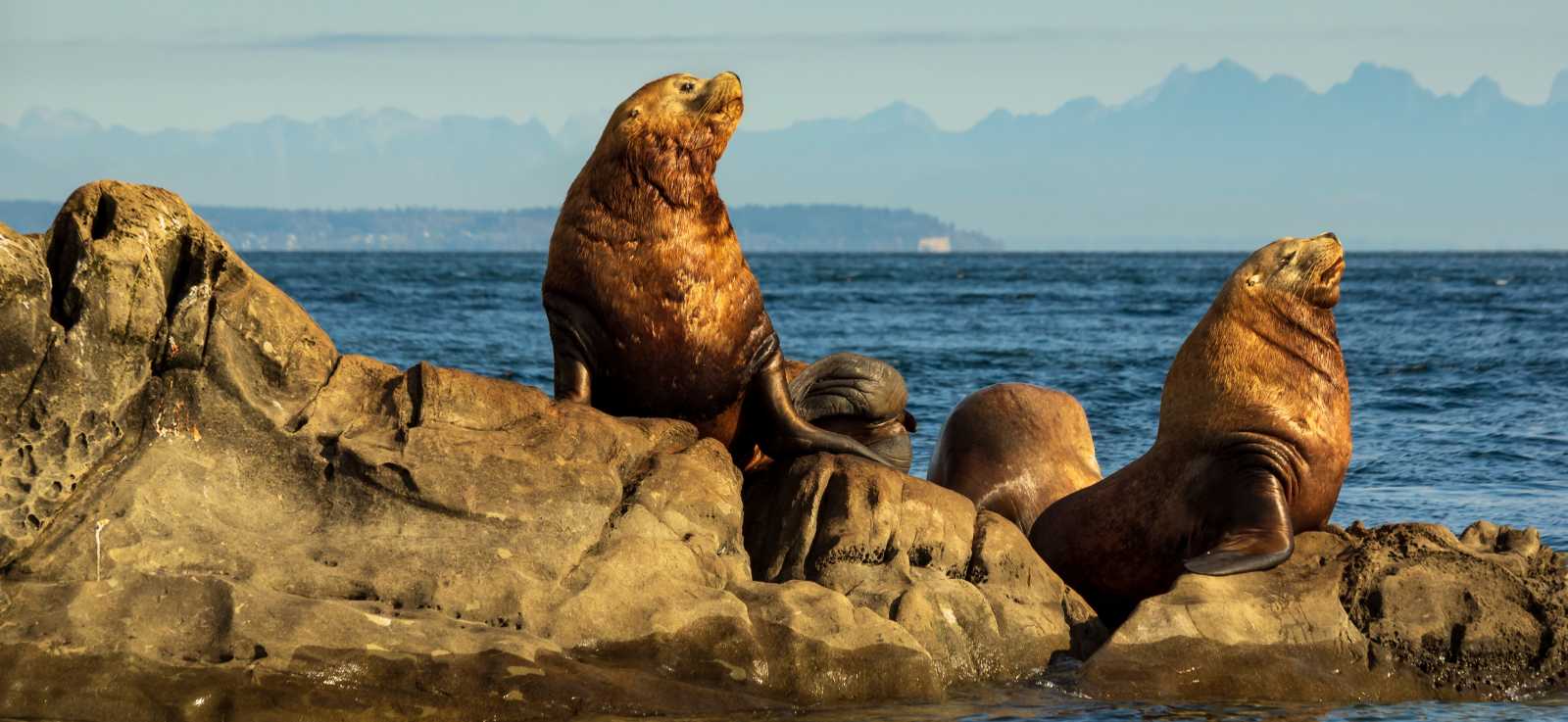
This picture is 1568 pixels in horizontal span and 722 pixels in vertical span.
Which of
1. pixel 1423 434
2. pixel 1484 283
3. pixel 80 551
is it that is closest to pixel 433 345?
pixel 1423 434

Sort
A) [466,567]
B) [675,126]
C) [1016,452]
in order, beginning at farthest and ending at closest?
1. [1016,452]
2. [675,126]
3. [466,567]

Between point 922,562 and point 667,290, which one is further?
point 667,290

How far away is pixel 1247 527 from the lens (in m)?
7.70

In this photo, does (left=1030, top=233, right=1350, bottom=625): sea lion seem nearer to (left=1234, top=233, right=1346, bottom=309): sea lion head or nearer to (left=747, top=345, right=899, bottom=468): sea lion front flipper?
(left=1234, top=233, right=1346, bottom=309): sea lion head

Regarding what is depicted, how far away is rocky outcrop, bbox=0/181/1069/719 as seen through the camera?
5.93 meters

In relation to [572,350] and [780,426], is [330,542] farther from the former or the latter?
[780,426]

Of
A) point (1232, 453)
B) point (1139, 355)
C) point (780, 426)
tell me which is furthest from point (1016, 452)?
point (1139, 355)

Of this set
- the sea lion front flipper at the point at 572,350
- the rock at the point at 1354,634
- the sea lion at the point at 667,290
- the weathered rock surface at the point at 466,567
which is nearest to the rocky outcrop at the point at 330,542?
the weathered rock surface at the point at 466,567

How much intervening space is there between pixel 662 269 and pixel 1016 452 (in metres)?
2.47

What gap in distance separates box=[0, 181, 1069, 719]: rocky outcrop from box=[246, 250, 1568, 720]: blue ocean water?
2.30 feet

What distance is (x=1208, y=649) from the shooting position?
7.14 meters

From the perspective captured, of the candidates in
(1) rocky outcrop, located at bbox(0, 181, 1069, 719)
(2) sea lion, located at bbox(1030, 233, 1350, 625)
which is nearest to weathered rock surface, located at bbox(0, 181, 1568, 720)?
(1) rocky outcrop, located at bbox(0, 181, 1069, 719)

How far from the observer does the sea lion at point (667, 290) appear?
789 cm

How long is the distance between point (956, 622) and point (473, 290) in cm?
4447
